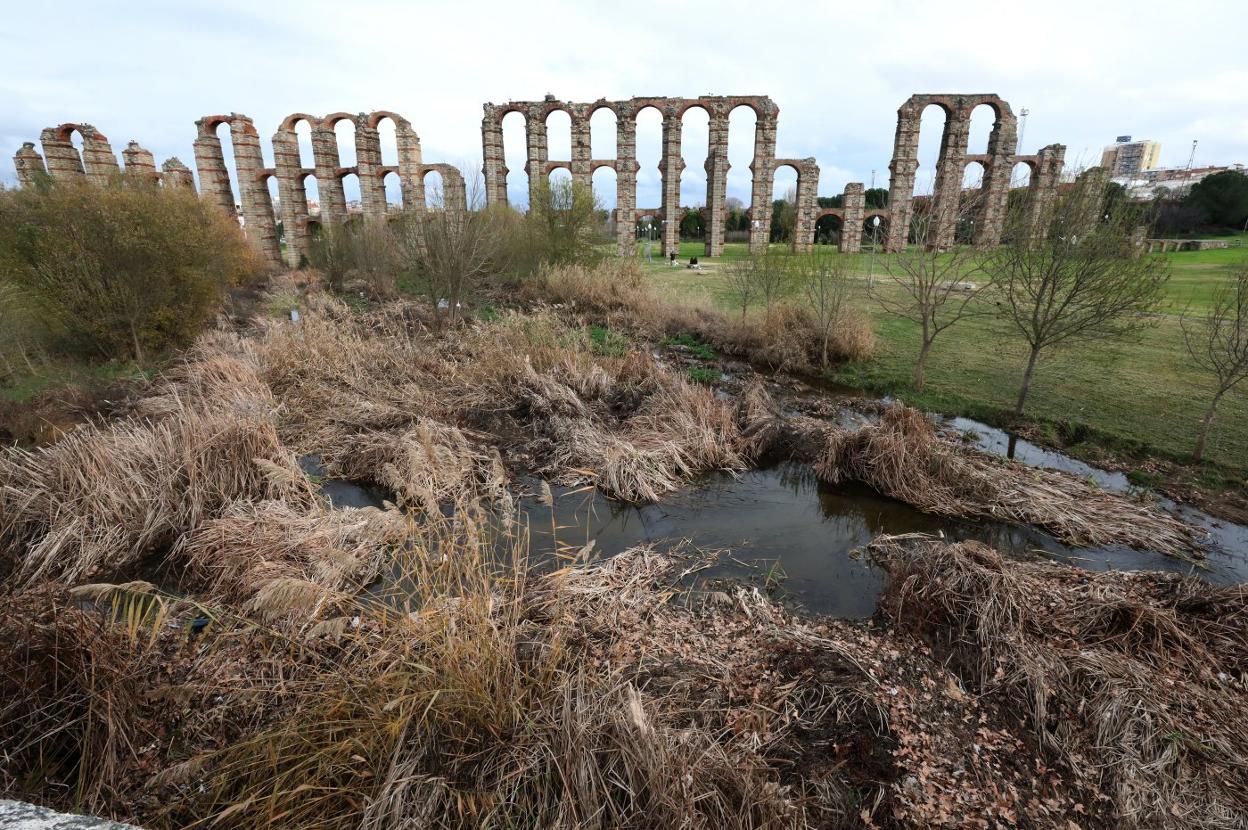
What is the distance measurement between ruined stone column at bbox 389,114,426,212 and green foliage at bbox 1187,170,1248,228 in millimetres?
40088

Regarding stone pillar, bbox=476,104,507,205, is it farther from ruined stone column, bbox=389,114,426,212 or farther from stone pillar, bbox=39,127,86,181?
stone pillar, bbox=39,127,86,181

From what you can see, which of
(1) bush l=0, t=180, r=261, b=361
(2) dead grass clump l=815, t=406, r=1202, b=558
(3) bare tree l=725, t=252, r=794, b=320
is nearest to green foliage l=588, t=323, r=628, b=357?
(3) bare tree l=725, t=252, r=794, b=320

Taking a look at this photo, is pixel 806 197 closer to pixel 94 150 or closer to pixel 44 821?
pixel 44 821

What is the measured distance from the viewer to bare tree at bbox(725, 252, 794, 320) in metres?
13.4

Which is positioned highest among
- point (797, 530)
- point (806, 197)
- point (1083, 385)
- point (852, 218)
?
point (806, 197)

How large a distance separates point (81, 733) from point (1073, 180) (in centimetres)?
1159

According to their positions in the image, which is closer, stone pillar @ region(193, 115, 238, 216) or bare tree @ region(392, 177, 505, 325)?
bare tree @ region(392, 177, 505, 325)

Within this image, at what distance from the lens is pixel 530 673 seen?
2.89 meters

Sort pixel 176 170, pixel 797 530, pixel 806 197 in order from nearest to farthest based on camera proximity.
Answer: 1. pixel 797 530
2. pixel 176 170
3. pixel 806 197

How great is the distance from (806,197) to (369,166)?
1023 inches

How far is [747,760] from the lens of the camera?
105 inches

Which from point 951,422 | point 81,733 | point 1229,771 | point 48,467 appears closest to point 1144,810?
point 1229,771

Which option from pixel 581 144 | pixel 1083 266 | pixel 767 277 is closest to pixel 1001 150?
pixel 581 144

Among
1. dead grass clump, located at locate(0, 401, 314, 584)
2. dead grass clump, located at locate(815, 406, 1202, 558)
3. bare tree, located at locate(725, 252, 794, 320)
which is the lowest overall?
dead grass clump, located at locate(815, 406, 1202, 558)
